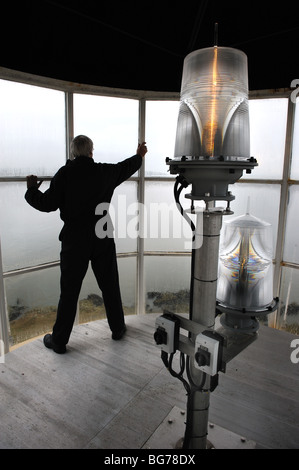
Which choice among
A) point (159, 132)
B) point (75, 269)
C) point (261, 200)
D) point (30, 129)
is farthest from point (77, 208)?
point (261, 200)

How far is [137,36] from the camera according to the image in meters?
1.71

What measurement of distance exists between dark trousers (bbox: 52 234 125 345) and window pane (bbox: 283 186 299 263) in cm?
159

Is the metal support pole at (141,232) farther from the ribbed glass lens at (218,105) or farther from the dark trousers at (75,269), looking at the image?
the ribbed glass lens at (218,105)

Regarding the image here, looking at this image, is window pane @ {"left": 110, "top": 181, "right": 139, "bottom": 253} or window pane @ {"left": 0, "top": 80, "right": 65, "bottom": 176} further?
window pane @ {"left": 110, "top": 181, "right": 139, "bottom": 253}

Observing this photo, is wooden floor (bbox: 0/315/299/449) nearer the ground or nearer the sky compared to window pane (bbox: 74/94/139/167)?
nearer the ground

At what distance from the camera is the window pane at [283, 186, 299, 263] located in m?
2.72

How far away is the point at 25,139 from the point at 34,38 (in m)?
0.86

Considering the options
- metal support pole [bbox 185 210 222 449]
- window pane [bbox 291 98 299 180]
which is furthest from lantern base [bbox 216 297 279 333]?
window pane [bbox 291 98 299 180]

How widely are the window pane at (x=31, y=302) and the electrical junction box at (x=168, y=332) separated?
1.75 metres

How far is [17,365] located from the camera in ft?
6.24

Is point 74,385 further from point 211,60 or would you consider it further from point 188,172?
point 211,60

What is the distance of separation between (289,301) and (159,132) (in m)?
1.89

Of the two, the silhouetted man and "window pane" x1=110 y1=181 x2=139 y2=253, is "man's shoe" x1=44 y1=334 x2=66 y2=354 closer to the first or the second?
the silhouetted man
